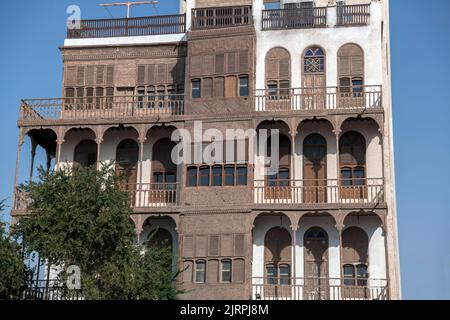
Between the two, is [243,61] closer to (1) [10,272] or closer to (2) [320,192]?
(2) [320,192]

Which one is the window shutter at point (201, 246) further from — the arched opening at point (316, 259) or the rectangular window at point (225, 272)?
the arched opening at point (316, 259)

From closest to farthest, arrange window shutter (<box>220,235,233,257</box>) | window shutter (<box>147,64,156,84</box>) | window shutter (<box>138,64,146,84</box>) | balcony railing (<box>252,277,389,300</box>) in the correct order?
balcony railing (<box>252,277,389,300</box>)
window shutter (<box>220,235,233,257</box>)
window shutter (<box>147,64,156,84</box>)
window shutter (<box>138,64,146,84</box>)

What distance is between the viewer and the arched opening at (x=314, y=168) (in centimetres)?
3900

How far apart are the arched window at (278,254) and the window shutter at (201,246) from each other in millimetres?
2880

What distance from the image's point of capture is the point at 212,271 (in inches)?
1499

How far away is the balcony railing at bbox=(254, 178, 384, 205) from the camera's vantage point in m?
38.6

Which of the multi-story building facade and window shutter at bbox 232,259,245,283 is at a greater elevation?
the multi-story building facade

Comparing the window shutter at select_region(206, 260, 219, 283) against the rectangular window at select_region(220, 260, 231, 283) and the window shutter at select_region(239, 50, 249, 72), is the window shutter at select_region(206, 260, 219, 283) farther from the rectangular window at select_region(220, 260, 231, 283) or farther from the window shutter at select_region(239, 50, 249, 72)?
the window shutter at select_region(239, 50, 249, 72)

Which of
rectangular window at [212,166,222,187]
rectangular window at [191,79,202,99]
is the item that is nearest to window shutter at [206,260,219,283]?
rectangular window at [212,166,222,187]

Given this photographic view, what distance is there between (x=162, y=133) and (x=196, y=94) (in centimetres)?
269

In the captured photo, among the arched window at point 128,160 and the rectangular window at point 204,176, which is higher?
the arched window at point 128,160

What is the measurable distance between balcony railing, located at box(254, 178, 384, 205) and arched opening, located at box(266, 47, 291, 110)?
3903mm

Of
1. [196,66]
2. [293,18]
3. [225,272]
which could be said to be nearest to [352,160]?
[293,18]

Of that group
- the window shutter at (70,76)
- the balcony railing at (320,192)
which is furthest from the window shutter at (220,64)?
the window shutter at (70,76)
